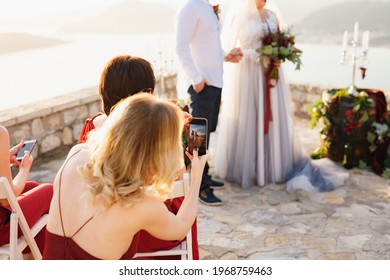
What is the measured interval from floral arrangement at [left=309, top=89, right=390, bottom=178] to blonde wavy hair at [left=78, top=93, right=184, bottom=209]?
10.7 feet

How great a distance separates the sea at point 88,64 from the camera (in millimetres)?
4609

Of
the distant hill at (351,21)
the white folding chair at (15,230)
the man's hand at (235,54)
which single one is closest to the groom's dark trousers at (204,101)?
the man's hand at (235,54)

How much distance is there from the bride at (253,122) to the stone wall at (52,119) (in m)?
1.65

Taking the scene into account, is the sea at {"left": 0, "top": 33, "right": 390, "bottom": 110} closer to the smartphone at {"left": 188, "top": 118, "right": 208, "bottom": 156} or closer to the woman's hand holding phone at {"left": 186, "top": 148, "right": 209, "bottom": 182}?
the smartphone at {"left": 188, "top": 118, "right": 208, "bottom": 156}

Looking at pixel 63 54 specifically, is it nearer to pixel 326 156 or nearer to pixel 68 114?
pixel 68 114

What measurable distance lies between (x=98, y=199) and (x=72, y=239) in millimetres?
224

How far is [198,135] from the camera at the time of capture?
2.00 m

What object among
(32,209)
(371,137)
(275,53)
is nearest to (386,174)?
(371,137)

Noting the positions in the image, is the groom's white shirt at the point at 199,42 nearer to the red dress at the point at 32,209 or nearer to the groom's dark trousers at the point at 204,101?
the groom's dark trousers at the point at 204,101

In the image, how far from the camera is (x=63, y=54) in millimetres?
5207

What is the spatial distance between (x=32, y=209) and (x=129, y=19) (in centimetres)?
319

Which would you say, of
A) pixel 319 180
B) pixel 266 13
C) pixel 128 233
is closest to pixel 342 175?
pixel 319 180

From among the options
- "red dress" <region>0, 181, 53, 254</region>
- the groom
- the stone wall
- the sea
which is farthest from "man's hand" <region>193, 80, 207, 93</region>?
the stone wall

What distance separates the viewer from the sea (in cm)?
461
